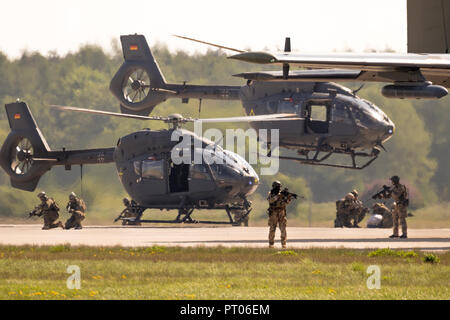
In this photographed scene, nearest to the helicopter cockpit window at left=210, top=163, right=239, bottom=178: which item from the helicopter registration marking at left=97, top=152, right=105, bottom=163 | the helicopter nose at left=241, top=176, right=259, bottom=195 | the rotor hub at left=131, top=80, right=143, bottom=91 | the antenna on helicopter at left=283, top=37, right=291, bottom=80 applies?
the helicopter nose at left=241, top=176, right=259, bottom=195

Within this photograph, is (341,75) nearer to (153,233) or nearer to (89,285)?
→ (153,233)

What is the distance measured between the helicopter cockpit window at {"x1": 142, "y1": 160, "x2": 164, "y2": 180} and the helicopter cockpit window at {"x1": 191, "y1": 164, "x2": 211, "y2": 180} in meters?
1.26

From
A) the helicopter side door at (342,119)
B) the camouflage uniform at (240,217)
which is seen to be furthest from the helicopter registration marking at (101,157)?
the helicopter side door at (342,119)

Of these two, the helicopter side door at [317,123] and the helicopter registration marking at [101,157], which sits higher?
the helicopter side door at [317,123]

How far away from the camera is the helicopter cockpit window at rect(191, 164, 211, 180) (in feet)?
107

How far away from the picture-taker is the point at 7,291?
12.9 meters

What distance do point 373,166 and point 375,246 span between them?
43.5m

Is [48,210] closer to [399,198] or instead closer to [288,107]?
[288,107]

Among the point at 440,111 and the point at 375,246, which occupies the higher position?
the point at 440,111

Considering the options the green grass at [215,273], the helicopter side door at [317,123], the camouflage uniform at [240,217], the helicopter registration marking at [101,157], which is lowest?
the green grass at [215,273]

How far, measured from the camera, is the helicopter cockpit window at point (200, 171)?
1287 inches

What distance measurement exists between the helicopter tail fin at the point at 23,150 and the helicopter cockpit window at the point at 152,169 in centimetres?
515

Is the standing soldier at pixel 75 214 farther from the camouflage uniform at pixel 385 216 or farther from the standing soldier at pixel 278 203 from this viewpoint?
the standing soldier at pixel 278 203

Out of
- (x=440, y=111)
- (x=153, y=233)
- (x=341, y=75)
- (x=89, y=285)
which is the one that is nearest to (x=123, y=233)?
(x=153, y=233)
